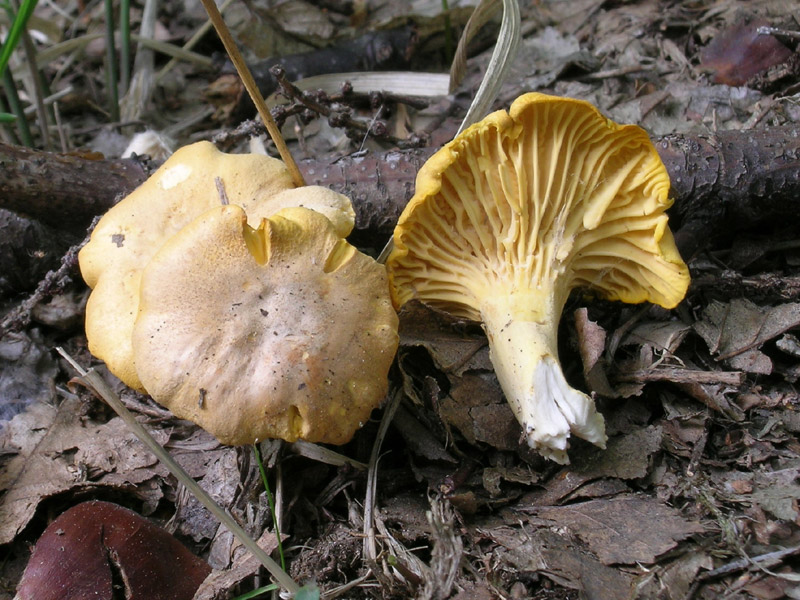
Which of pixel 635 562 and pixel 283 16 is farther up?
pixel 283 16

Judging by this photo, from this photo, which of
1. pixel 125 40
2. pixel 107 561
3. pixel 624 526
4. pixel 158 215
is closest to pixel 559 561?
pixel 624 526

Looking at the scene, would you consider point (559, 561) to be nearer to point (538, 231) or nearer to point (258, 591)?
point (258, 591)

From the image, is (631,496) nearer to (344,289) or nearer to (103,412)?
(344,289)

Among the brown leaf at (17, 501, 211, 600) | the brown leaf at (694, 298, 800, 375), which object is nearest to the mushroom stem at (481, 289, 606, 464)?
the brown leaf at (694, 298, 800, 375)

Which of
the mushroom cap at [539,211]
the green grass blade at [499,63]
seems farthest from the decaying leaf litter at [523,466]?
the green grass blade at [499,63]

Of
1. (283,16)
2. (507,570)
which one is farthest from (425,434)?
(283,16)

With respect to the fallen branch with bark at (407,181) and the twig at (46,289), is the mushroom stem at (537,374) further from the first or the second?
the twig at (46,289)
